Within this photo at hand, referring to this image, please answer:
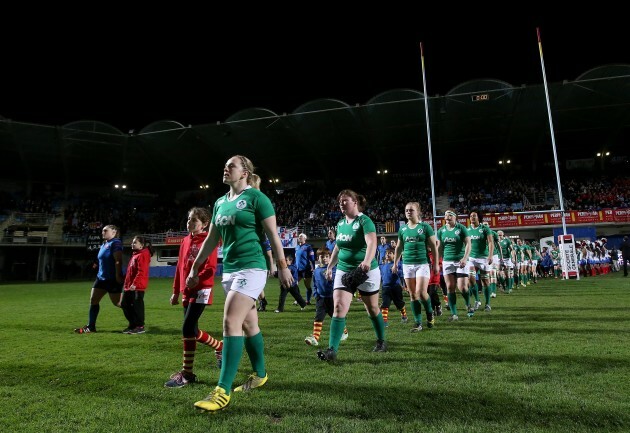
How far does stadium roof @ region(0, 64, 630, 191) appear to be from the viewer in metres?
27.3

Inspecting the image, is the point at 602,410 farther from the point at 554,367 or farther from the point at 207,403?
the point at 207,403

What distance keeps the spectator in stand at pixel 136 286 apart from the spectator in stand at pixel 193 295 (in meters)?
3.12

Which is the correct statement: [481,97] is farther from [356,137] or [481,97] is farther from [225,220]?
[225,220]

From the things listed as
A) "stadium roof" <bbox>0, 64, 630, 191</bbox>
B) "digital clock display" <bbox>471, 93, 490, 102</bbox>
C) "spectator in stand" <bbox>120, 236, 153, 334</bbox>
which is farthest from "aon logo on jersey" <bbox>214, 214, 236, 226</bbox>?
"digital clock display" <bbox>471, 93, 490, 102</bbox>

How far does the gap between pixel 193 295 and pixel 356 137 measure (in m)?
30.3

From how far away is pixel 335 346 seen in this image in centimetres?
483

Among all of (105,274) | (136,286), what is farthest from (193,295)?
(105,274)

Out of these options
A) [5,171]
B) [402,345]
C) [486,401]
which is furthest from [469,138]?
[5,171]

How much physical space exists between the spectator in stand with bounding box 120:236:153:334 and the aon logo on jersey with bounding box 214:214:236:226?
4560 millimetres

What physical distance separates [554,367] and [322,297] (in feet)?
12.2

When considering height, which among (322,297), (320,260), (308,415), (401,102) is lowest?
(308,415)

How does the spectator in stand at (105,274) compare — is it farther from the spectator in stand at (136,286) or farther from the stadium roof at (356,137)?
the stadium roof at (356,137)

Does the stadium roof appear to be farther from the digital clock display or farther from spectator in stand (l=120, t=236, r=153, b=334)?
spectator in stand (l=120, t=236, r=153, b=334)

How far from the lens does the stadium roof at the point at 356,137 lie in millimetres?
27297
